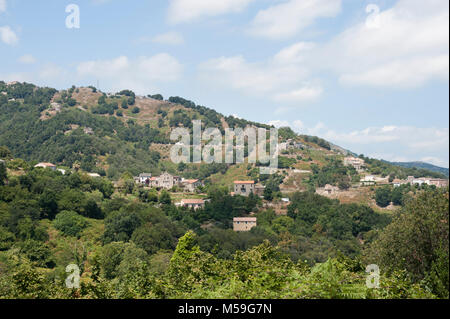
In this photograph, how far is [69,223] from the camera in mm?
43031

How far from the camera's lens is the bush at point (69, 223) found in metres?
42.1

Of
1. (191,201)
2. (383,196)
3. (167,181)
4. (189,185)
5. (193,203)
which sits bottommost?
(193,203)

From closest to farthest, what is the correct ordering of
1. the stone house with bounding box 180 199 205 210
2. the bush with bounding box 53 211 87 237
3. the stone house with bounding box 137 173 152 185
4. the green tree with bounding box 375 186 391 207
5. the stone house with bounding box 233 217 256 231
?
1. the bush with bounding box 53 211 87 237
2. the stone house with bounding box 233 217 256 231
3. the stone house with bounding box 180 199 205 210
4. the green tree with bounding box 375 186 391 207
5. the stone house with bounding box 137 173 152 185

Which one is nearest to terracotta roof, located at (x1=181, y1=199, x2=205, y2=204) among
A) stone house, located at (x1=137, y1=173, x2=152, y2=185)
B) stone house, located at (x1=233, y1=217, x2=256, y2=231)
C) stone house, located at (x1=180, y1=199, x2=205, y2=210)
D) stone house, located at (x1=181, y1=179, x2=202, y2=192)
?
Answer: stone house, located at (x1=180, y1=199, x2=205, y2=210)

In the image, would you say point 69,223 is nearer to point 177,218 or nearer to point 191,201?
point 177,218

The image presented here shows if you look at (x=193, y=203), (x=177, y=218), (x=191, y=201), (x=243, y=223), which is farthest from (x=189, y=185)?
(x=177, y=218)

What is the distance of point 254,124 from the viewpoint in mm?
134000

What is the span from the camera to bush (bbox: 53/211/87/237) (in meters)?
42.1

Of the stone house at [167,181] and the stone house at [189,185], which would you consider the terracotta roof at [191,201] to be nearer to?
the stone house at [189,185]

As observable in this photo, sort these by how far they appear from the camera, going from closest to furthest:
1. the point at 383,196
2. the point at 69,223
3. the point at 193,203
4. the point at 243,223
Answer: the point at 69,223, the point at 243,223, the point at 193,203, the point at 383,196

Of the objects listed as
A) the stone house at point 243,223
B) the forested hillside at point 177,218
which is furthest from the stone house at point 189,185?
the stone house at point 243,223

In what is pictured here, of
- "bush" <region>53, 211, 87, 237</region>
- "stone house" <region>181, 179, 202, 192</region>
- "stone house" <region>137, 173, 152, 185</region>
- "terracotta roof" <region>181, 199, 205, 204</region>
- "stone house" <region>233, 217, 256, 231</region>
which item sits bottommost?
"stone house" <region>233, 217, 256, 231</region>

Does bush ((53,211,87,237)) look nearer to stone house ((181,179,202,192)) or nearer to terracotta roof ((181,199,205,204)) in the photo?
terracotta roof ((181,199,205,204))
